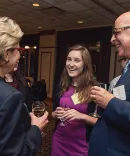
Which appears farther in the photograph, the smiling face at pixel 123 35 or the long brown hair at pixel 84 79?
the long brown hair at pixel 84 79

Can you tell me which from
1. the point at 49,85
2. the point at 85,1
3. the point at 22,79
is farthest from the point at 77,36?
the point at 22,79

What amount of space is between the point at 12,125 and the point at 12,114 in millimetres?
48

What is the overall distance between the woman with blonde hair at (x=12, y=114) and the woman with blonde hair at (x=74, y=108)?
0.57 m

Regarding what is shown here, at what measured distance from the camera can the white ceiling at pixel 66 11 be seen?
5.24 meters

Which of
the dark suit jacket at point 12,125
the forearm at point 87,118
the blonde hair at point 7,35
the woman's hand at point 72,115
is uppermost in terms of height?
the blonde hair at point 7,35

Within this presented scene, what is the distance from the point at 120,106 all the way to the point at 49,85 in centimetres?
829

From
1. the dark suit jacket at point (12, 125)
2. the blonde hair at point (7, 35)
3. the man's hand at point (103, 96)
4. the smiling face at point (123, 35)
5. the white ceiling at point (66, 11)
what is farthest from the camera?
the white ceiling at point (66, 11)

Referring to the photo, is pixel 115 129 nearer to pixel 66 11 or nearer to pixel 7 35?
pixel 7 35

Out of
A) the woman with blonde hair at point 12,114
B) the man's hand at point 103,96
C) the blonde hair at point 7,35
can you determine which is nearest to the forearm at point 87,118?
the man's hand at point 103,96

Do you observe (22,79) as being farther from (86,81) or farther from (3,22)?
(3,22)

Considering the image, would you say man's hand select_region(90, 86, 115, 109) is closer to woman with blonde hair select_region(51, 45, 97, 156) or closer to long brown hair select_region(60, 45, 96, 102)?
Result: woman with blonde hair select_region(51, 45, 97, 156)

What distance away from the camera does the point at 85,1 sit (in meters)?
5.06

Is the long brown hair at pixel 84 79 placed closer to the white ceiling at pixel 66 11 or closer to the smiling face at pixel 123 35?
the smiling face at pixel 123 35

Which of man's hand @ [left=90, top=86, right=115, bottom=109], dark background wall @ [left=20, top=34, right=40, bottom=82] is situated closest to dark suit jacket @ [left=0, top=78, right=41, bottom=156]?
man's hand @ [left=90, top=86, right=115, bottom=109]
